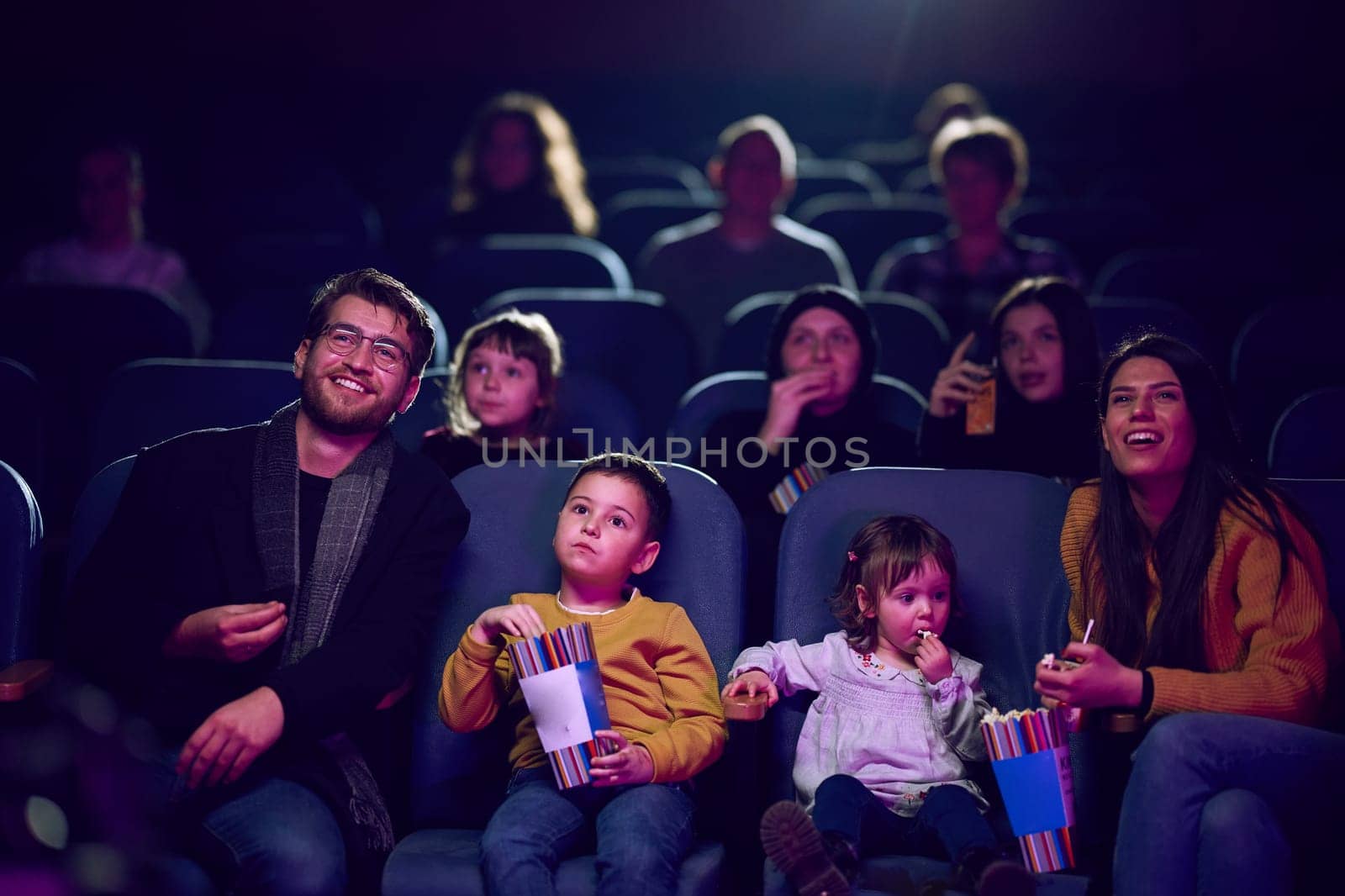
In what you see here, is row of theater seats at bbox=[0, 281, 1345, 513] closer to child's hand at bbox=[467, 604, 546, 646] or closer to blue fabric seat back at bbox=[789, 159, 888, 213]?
child's hand at bbox=[467, 604, 546, 646]

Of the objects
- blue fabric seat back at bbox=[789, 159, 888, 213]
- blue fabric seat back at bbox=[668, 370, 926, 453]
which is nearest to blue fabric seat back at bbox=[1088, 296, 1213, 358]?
blue fabric seat back at bbox=[668, 370, 926, 453]

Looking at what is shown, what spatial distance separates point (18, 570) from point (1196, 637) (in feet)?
5.46

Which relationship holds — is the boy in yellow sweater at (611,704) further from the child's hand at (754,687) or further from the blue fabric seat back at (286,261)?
the blue fabric seat back at (286,261)

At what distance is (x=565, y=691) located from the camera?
1606mm

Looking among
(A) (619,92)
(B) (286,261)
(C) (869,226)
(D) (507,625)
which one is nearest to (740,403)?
(D) (507,625)

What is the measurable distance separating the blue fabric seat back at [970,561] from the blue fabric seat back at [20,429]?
145 cm

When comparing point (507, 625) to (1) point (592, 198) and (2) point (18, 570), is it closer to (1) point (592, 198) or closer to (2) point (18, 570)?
(2) point (18, 570)

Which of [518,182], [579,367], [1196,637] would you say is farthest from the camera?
[518,182]

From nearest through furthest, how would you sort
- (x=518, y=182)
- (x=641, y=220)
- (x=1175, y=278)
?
(x=1175, y=278) < (x=518, y=182) < (x=641, y=220)

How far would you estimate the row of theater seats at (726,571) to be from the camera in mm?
1864

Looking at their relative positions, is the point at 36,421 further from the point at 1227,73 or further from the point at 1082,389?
the point at 1227,73

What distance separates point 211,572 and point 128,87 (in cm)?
426

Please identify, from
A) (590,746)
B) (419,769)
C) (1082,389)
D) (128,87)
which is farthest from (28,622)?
(128,87)

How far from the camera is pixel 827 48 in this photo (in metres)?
5.90
